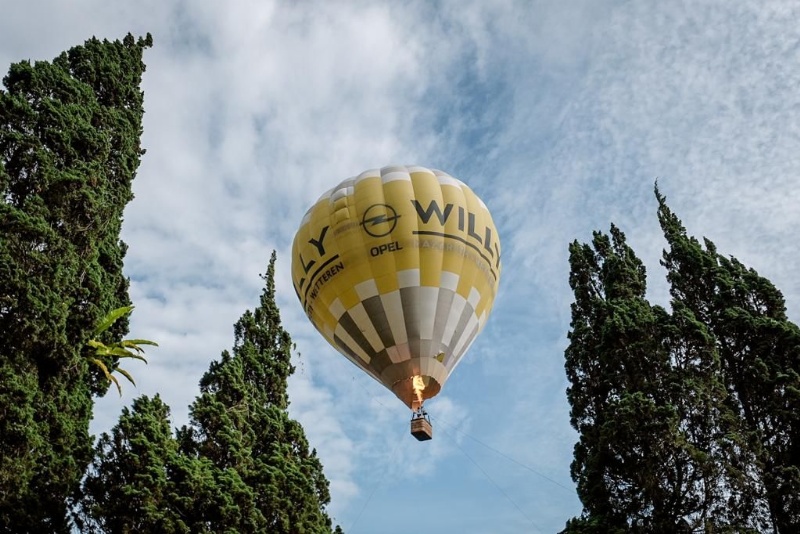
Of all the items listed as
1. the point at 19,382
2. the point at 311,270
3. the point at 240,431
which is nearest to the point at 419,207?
the point at 311,270

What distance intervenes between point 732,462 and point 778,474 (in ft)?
3.08

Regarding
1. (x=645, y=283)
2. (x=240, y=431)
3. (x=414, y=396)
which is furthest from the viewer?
(x=645, y=283)

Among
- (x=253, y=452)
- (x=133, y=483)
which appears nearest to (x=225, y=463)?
(x=253, y=452)

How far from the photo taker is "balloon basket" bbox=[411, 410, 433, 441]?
13.3 metres

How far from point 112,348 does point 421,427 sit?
714 centimetres

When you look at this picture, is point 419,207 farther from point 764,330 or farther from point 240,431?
point 764,330

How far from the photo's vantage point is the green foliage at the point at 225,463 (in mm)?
12312

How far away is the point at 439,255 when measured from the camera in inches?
547

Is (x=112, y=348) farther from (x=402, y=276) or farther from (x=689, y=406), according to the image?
(x=689, y=406)

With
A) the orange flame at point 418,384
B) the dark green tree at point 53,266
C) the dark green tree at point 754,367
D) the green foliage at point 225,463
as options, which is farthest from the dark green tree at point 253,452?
the dark green tree at point 754,367

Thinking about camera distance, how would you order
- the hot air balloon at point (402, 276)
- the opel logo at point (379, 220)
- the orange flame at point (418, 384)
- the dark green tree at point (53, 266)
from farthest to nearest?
the opel logo at point (379, 220)
the hot air balloon at point (402, 276)
the orange flame at point (418, 384)
the dark green tree at point (53, 266)

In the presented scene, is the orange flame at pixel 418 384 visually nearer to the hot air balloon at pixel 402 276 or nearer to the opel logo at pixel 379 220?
the hot air balloon at pixel 402 276

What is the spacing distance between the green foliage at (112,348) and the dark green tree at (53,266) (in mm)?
182

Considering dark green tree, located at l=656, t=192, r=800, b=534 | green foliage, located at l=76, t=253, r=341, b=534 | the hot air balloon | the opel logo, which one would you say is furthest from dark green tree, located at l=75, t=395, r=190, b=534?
dark green tree, located at l=656, t=192, r=800, b=534
